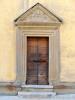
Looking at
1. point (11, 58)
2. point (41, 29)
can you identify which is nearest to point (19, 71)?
point (11, 58)

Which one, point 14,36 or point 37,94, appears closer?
point 37,94

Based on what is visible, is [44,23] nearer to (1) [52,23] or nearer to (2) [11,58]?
(1) [52,23]

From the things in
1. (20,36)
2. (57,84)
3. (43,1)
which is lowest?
(57,84)

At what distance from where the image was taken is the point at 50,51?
16938 mm

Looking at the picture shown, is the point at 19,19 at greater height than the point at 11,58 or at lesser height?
greater

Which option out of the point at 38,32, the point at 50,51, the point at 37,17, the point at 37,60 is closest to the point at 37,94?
the point at 37,60

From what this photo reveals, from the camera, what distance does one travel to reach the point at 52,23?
1678cm

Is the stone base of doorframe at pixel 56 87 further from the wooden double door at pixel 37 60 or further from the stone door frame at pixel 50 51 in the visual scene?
the wooden double door at pixel 37 60

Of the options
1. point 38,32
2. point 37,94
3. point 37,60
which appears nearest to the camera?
point 37,94

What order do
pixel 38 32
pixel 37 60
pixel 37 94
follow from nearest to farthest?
pixel 37 94 → pixel 38 32 → pixel 37 60

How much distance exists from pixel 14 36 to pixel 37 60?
1134 millimetres

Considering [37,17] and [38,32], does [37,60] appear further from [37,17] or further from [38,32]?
[37,17]

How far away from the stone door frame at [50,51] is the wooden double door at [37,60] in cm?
21

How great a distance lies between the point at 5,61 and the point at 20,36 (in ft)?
3.22
